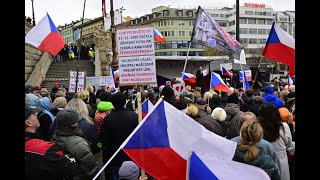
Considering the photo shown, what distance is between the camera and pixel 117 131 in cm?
516

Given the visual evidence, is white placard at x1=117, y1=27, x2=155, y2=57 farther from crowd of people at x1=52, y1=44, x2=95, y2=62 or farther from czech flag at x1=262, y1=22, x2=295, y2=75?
crowd of people at x1=52, y1=44, x2=95, y2=62

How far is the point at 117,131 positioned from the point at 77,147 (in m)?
1.03

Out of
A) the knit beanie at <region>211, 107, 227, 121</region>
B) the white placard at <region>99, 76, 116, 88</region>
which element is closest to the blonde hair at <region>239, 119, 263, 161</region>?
the knit beanie at <region>211, 107, 227, 121</region>

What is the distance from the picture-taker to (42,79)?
2198 cm

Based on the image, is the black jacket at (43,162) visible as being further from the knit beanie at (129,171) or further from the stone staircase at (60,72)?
the stone staircase at (60,72)

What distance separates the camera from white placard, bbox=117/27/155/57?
202 inches

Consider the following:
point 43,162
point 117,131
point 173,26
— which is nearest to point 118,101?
point 117,131

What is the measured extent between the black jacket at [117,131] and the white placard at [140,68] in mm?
496

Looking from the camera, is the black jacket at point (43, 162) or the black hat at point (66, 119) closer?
the black jacket at point (43, 162)

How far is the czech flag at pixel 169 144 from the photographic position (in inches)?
136

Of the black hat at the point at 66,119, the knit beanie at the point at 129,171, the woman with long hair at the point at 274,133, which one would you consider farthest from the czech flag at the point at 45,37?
the woman with long hair at the point at 274,133
